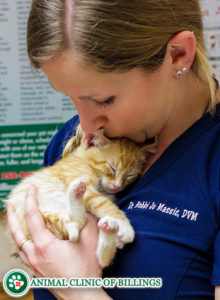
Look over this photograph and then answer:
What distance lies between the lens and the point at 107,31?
0.64 m

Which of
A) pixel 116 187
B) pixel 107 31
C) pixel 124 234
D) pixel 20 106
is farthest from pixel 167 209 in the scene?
pixel 20 106

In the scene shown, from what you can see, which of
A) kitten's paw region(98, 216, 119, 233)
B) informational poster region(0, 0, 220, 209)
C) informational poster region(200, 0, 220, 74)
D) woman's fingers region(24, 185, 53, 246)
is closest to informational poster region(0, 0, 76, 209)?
informational poster region(0, 0, 220, 209)

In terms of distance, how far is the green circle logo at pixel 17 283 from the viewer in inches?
29.3

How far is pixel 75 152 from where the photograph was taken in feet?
3.17

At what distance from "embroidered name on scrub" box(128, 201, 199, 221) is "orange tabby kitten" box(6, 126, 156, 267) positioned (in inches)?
1.6

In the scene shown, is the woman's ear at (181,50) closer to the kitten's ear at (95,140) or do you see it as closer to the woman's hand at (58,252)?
the kitten's ear at (95,140)

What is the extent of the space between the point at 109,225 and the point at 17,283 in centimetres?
23

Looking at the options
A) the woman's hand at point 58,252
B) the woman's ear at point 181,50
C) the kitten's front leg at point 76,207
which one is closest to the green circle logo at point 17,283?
the woman's hand at point 58,252

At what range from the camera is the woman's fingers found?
74 cm

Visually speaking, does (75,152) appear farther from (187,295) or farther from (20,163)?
(20,163)

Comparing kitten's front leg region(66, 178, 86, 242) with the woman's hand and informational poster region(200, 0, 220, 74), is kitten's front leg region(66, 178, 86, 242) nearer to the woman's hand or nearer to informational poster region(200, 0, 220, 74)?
the woman's hand

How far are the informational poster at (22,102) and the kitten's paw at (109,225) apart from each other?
0.86 metres

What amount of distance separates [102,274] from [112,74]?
0.39m

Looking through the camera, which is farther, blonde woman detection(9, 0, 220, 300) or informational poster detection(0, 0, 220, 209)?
informational poster detection(0, 0, 220, 209)
